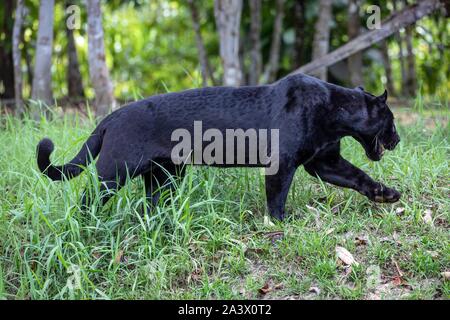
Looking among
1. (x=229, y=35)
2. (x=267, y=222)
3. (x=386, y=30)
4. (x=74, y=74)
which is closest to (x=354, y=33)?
(x=386, y=30)

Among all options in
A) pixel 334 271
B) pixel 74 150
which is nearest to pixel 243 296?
pixel 334 271

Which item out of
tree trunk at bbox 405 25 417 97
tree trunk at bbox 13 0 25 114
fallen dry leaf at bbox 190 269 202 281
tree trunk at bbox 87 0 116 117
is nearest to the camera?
fallen dry leaf at bbox 190 269 202 281

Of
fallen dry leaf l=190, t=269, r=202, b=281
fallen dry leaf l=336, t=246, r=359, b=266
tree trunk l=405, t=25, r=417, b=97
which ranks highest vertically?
tree trunk l=405, t=25, r=417, b=97

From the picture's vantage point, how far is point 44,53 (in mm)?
7305

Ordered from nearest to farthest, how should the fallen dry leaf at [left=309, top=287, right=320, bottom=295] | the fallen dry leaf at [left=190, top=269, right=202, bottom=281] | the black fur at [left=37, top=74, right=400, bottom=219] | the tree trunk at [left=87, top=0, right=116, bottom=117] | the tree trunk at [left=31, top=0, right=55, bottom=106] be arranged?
1. the fallen dry leaf at [left=309, top=287, right=320, bottom=295]
2. the fallen dry leaf at [left=190, top=269, right=202, bottom=281]
3. the black fur at [left=37, top=74, right=400, bottom=219]
4. the tree trunk at [left=87, top=0, right=116, bottom=117]
5. the tree trunk at [left=31, top=0, right=55, bottom=106]

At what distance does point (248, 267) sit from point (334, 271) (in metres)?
0.54

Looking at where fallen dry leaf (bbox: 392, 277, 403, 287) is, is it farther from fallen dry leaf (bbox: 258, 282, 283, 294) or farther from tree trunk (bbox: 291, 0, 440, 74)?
tree trunk (bbox: 291, 0, 440, 74)

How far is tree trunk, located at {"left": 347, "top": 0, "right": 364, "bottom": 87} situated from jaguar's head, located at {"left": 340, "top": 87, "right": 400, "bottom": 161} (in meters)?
4.66

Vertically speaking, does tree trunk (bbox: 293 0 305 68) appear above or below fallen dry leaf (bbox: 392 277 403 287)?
above

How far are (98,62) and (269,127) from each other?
3048mm

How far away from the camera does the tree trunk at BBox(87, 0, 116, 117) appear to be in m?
6.91

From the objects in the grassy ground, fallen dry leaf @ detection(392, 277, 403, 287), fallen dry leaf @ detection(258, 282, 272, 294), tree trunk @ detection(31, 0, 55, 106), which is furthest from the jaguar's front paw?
tree trunk @ detection(31, 0, 55, 106)

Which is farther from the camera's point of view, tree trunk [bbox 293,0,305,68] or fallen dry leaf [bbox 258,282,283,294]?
tree trunk [bbox 293,0,305,68]
